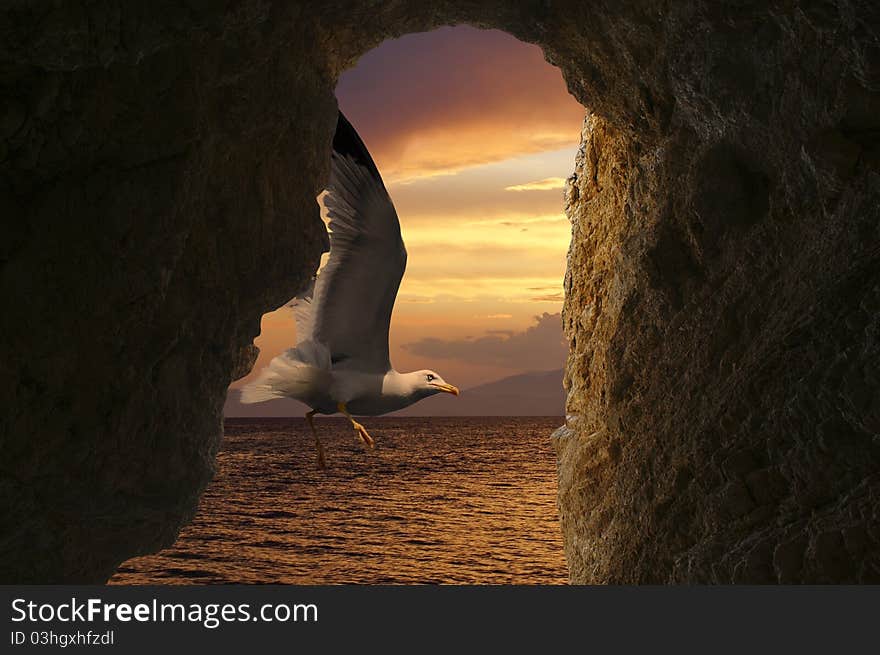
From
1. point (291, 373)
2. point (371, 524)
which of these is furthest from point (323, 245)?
point (371, 524)

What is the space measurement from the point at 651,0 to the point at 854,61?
40.1 inches

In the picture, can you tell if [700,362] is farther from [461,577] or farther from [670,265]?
[461,577]

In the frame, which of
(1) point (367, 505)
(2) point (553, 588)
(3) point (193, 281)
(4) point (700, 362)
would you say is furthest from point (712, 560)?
(1) point (367, 505)

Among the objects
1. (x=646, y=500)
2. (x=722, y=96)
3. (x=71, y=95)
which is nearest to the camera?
(x=71, y=95)

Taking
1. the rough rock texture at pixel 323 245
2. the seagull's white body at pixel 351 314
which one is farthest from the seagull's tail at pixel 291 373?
the rough rock texture at pixel 323 245

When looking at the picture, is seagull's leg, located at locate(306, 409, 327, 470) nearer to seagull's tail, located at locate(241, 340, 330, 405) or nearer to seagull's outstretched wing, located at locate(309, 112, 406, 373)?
seagull's tail, located at locate(241, 340, 330, 405)

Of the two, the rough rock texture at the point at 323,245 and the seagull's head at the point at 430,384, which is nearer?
the rough rock texture at the point at 323,245

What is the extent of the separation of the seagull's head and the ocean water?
16083mm

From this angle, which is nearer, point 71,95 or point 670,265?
point 71,95

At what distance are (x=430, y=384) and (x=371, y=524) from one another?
92.2 feet

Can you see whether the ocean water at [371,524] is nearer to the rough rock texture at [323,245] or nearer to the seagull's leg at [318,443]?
the seagull's leg at [318,443]

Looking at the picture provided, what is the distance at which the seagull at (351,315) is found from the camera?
603cm

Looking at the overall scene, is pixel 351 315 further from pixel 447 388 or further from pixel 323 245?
pixel 323 245

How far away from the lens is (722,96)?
3.25 meters
